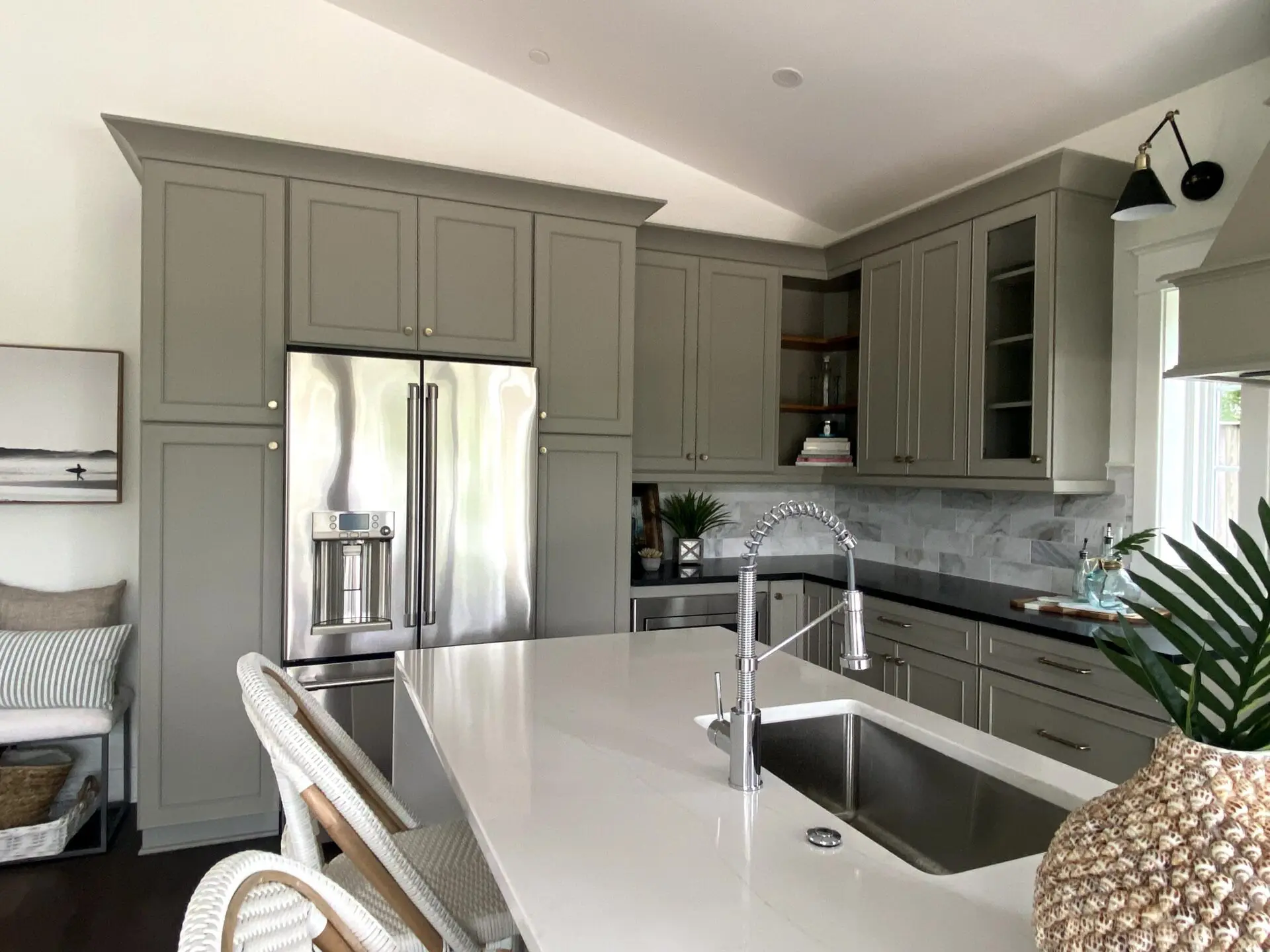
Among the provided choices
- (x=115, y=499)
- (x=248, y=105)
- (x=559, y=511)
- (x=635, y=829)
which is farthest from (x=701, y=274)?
(x=635, y=829)

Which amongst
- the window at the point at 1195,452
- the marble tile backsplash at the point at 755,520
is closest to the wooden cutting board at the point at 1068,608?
the window at the point at 1195,452

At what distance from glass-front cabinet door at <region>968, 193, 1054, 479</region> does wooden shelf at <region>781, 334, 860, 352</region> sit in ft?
3.16

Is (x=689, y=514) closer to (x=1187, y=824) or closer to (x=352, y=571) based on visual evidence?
(x=352, y=571)

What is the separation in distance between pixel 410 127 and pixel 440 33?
411 millimetres

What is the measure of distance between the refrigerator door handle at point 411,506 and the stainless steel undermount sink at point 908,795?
167 cm

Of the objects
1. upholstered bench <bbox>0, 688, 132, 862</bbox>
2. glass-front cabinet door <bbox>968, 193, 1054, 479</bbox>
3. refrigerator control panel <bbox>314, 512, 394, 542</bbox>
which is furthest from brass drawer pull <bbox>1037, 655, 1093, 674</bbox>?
upholstered bench <bbox>0, 688, 132, 862</bbox>

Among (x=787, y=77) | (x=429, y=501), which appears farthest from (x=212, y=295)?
(x=787, y=77)

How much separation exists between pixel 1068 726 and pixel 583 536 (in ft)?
5.98

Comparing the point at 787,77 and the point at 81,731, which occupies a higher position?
the point at 787,77

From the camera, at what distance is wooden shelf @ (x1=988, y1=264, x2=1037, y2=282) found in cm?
298

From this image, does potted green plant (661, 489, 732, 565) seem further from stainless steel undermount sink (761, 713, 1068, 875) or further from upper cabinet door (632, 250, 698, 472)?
stainless steel undermount sink (761, 713, 1068, 875)

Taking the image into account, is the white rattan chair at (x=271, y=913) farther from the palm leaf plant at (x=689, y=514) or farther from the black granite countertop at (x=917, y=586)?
the palm leaf plant at (x=689, y=514)

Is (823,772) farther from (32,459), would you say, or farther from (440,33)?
(440,33)

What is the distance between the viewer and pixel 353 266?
2908mm
